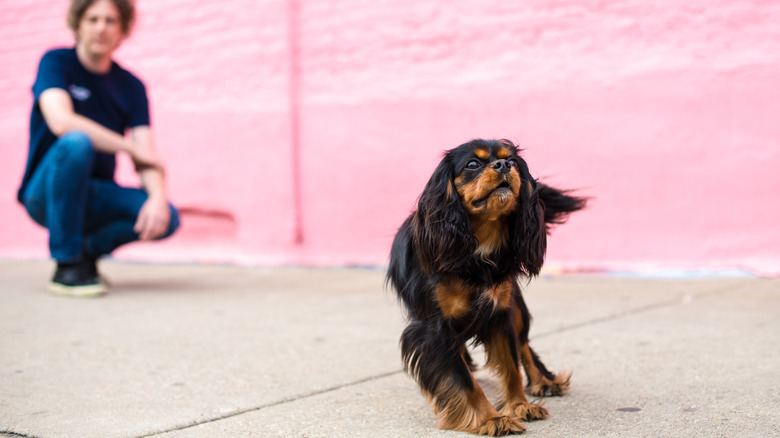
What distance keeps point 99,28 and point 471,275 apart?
3.39 meters

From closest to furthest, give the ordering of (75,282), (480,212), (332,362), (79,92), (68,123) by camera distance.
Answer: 1. (480,212)
2. (332,362)
3. (68,123)
4. (75,282)
5. (79,92)

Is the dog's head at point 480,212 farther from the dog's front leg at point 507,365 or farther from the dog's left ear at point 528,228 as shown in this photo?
the dog's front leg at point 507,365

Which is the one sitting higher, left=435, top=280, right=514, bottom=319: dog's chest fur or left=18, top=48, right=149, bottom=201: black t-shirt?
left=18, top=48, right=149, bottom=201: black t-shirt

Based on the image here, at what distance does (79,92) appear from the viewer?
15.3 ft

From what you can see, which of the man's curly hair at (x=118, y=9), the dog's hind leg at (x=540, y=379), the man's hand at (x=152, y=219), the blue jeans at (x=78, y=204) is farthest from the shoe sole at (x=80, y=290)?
the dog's hind leg at (x=540, y=379)

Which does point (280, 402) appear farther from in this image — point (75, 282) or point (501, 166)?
point (75, 282)

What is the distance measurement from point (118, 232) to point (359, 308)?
1.68 metres

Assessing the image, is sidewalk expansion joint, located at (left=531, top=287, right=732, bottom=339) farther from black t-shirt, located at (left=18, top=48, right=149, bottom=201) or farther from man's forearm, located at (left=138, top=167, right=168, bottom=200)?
black t-shirt, located at (left=18, top=48, right=149, bottom=201)

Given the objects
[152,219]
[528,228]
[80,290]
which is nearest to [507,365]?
[528,228]

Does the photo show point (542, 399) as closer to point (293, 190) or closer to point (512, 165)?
point (512, 165)

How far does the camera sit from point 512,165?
214 cm

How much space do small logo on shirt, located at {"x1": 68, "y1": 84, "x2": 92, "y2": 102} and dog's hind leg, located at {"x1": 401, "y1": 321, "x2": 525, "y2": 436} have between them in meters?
3.33

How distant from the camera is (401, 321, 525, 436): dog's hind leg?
209 centimetres

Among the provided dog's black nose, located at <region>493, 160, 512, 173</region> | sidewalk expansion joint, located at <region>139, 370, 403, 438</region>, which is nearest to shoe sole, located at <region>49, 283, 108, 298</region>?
sidewalk expansion joint, located at <region>139, 370, 403, 438</region>
